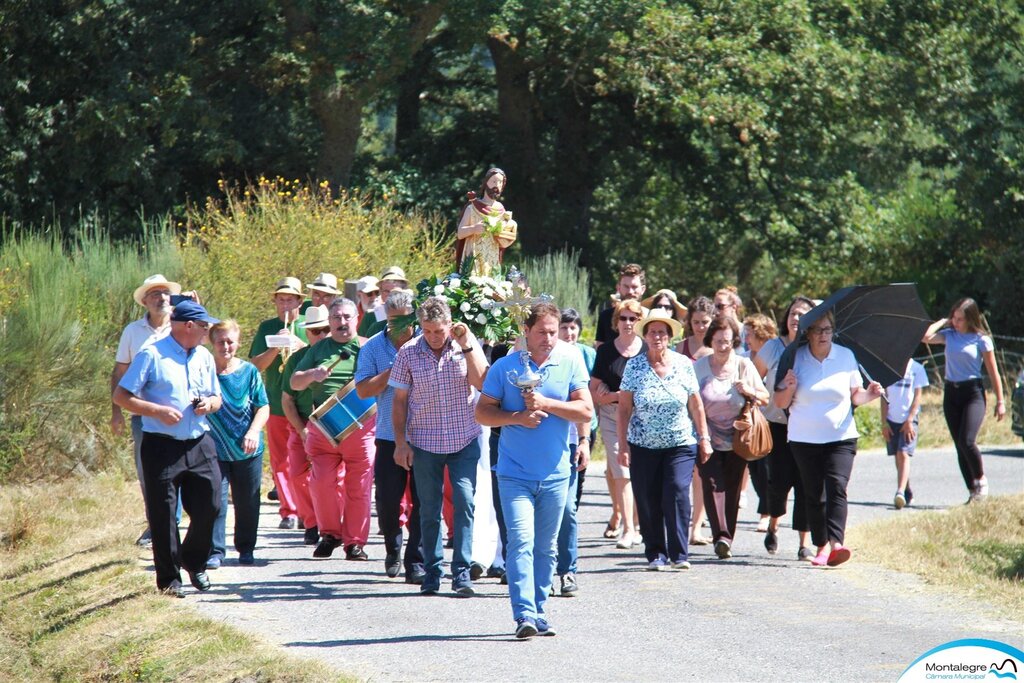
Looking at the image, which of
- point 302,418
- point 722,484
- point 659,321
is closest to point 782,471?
point 722,484

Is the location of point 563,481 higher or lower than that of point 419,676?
higher

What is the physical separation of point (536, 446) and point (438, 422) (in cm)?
121

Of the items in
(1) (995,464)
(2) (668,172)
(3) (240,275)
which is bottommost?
(1) (995,464)

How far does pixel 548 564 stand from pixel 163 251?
A: 10670 mm

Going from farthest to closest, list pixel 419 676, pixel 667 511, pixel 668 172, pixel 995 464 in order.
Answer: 1. pixel 668 172
2. pixel 995 464
3. pixel 667 511
4. pixel 419 676

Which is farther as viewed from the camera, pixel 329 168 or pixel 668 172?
pixel 668 172

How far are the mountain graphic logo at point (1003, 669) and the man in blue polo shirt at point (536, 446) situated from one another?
8.23ft

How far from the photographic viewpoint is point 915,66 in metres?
27.6

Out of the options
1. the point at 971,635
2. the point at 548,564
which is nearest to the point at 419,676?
the point at 548,564

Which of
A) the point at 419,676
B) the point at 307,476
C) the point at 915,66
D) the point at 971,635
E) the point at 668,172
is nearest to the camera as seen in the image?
the point at 419,676

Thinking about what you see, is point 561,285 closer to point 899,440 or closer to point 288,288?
point 899,440

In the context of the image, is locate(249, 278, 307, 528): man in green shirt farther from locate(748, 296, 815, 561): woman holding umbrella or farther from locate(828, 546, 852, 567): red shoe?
locate(828, 546, 852, 567): red shoe

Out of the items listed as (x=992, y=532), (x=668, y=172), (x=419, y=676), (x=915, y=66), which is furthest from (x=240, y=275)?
(x=915, y=66)

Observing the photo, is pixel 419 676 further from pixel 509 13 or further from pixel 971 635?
pixel 509 13
